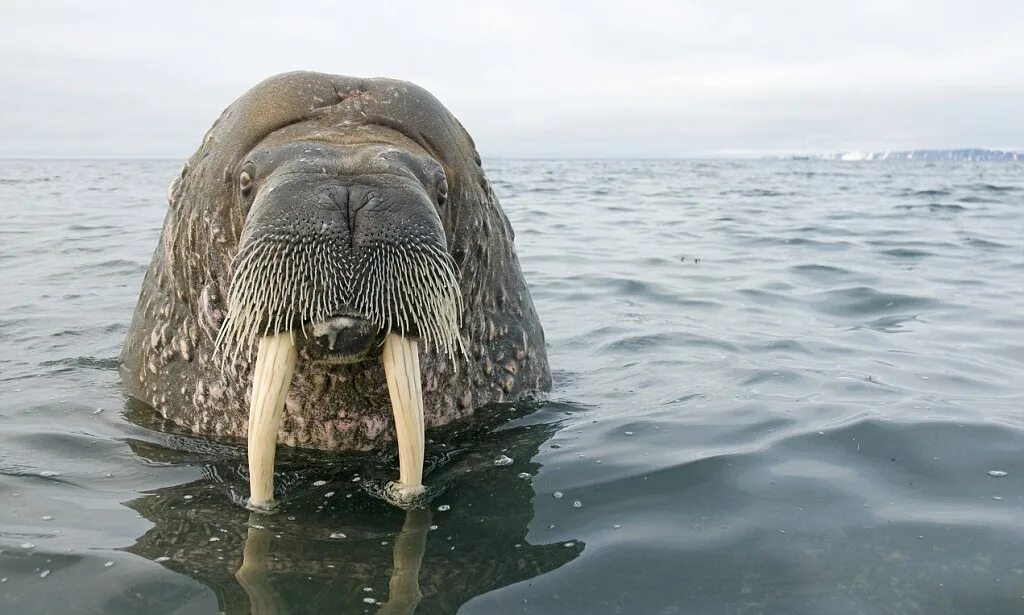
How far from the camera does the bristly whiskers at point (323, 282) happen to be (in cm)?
388

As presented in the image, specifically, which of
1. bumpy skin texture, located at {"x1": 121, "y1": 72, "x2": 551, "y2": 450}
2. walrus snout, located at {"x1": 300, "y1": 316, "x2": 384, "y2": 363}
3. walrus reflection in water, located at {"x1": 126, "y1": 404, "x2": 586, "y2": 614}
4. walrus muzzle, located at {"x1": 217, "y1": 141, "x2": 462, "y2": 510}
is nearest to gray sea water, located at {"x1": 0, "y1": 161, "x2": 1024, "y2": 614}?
walrus reflection in water, located at {"x1": 126, "y1": 404, "x2": 586, "y2": 614}

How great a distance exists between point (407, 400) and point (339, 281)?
57 centimetres

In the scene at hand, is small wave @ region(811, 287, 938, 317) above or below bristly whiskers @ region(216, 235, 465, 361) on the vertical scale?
below

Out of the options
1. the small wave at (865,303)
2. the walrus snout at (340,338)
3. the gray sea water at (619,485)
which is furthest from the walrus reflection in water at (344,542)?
the small wave at (865,303)

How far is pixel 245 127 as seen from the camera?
16.2 ft

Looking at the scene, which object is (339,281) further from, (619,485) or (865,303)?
(865,303)

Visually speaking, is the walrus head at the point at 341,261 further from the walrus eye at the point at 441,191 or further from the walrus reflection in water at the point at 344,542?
the walrus reflection in water at the point at 344,542

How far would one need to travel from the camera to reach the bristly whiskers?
12.7 ft

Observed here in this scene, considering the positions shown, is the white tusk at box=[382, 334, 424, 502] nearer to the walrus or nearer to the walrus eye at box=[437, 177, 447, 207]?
the walrus

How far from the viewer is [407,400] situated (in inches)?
163

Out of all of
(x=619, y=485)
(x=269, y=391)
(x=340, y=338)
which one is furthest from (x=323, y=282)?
(x=619, y=485)

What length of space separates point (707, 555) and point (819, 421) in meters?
2.03

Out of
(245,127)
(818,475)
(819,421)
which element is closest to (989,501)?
(818,475)

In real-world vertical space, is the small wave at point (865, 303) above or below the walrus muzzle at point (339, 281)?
below
